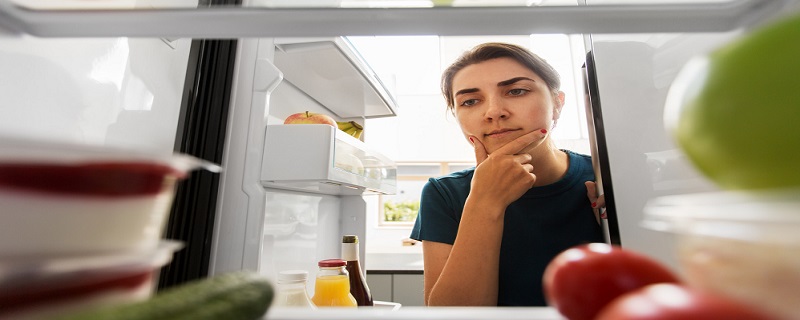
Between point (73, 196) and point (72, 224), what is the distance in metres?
0.02

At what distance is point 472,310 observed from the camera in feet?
0.80

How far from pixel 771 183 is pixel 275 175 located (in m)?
0.78

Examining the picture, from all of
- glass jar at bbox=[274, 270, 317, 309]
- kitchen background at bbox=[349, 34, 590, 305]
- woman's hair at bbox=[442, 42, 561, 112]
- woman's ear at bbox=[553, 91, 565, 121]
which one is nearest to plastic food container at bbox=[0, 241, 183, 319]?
glass jar at bbox=[274, 270, 317, 309]

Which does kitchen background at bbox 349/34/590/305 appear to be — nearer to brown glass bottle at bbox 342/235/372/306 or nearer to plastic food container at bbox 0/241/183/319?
brown glass bottle at bbox 342/235/372/306

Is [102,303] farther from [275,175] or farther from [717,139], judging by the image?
[275,175]

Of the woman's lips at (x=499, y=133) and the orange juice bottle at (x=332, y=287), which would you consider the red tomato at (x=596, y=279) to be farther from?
the woman's lips at (x=499, y=133)

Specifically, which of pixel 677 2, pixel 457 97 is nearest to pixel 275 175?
pixel 457 97

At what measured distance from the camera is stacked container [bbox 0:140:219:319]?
0.54 feet

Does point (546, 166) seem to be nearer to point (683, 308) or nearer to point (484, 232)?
point (484, 232)

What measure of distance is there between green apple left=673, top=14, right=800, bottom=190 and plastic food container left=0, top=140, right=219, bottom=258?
31 cm

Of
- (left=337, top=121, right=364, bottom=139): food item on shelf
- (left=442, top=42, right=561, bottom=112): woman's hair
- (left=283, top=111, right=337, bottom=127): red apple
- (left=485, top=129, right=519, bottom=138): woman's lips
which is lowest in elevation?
(left=485, top=129, right=519, bottom=138): woman's lips

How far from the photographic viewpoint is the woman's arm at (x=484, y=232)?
2.55 ft

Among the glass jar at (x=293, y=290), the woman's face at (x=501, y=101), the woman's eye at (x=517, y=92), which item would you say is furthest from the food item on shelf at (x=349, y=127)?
the glass jar at (x=293, y=290)

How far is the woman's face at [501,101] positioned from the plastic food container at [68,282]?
77cm
